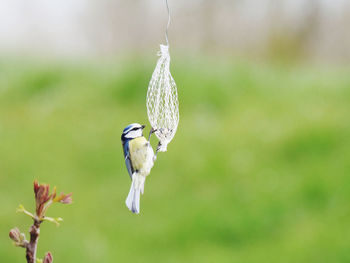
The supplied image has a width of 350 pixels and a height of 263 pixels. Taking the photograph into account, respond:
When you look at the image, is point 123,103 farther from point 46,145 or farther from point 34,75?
point 34,75

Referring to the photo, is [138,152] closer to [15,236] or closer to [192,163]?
[15,236]

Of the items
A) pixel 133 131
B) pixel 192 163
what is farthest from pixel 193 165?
pixel 133 131

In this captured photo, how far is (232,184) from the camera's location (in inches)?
197

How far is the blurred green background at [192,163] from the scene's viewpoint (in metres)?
4.49

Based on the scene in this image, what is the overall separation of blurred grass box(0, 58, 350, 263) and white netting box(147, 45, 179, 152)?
11.1ft

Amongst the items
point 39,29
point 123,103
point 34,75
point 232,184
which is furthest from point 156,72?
point 39,29

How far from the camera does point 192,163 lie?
17.0ft

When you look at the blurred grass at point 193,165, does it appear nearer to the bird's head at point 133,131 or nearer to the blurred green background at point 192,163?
the blurred green background at point 192,163

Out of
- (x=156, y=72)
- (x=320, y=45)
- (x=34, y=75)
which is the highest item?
(x=320, y=45)

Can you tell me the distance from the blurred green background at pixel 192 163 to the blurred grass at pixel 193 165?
1cm

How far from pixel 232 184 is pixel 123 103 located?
4.97 ft

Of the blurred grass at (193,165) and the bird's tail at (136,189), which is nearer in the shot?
the bird's tail at (136,189)

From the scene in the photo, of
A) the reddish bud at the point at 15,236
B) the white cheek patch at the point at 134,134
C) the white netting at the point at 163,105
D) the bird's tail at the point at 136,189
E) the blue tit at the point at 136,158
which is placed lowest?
the reddish bud at the point at 15,236

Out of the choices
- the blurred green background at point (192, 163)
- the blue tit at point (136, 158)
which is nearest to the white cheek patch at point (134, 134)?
the blue tit at point (136, 158)
